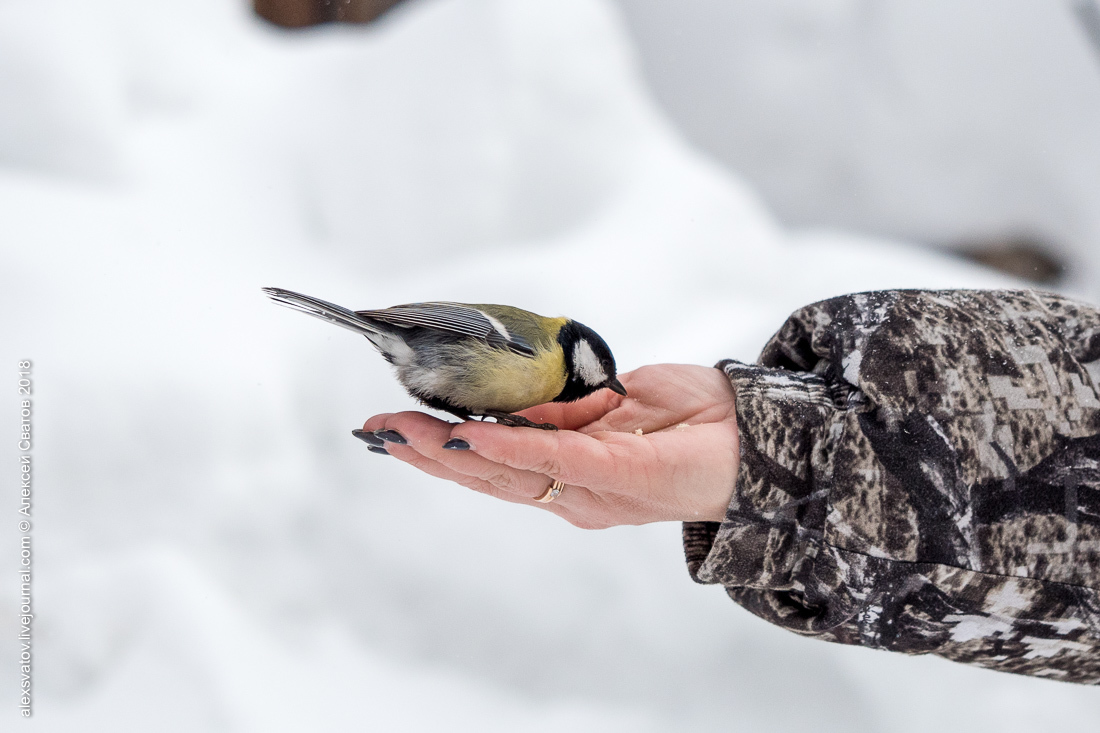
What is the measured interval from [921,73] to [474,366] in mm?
2455

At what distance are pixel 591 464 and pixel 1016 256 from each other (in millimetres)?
2522

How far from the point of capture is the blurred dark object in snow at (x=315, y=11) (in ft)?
8.45

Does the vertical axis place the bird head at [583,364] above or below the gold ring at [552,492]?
above

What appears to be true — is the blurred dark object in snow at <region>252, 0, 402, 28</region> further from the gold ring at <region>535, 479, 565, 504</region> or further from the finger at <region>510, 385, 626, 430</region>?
the gold ring at <region>535, 479, 565, 504</region>

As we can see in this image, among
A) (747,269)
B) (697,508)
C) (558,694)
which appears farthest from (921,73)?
(558,694)

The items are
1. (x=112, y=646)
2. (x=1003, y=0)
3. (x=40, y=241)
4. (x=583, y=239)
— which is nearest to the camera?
(x=112, y=646)

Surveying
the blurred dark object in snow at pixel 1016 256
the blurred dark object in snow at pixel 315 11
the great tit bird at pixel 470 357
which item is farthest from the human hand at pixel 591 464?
the blurred dark object in snow at pixel 1016 256

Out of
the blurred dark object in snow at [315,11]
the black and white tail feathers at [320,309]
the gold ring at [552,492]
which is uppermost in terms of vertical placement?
the blurred dark object in snow at [315,11]

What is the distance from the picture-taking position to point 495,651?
2283 millimetres

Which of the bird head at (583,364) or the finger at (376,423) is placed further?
the bird head at (583,364)

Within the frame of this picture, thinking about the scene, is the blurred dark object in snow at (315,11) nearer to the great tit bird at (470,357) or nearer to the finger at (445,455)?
the great tit bird at (470,357)

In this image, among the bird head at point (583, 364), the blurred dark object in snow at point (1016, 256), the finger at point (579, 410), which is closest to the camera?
the bird head at point (583, 364)

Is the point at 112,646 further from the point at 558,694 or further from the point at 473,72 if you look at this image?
the point at 473,72

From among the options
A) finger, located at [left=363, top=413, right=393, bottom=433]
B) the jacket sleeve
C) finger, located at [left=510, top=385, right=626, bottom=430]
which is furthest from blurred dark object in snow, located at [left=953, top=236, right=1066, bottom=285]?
finger, located at [left=363, top=413, right=393, bottom=433]
